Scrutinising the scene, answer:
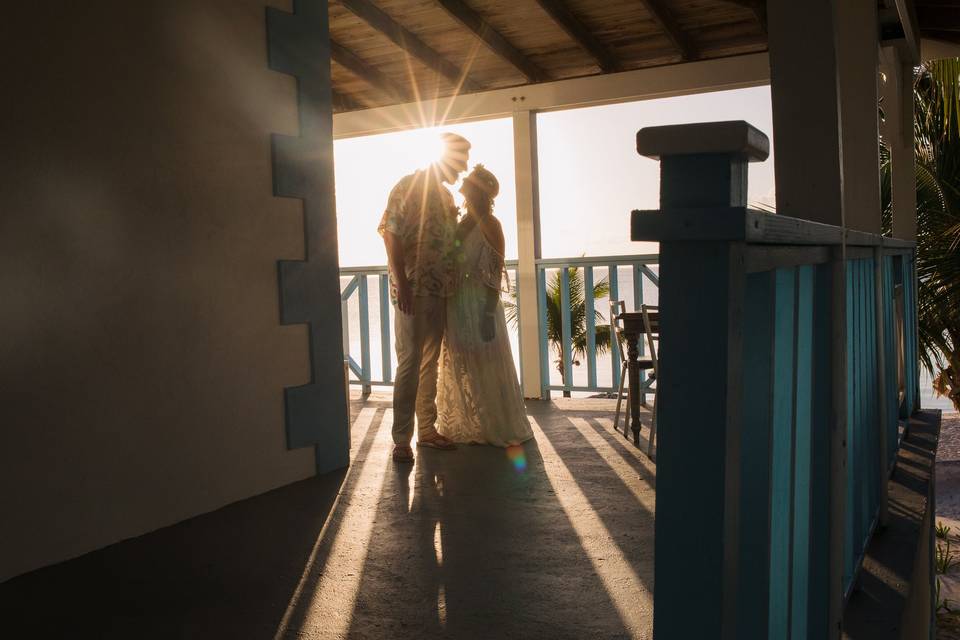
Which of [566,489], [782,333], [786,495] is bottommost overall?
[566,489]

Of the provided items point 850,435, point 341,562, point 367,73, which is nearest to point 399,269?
point 341,562

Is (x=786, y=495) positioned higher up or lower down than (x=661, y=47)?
lower down

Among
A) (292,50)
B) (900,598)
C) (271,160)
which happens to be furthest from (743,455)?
(292,50)

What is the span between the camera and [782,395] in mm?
1257

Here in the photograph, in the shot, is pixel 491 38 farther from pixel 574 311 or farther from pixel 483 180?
pixel 574 311

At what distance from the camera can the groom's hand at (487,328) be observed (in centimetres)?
445

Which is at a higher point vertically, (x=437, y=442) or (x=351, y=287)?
(x=351, y=287)

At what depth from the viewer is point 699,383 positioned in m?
0.94

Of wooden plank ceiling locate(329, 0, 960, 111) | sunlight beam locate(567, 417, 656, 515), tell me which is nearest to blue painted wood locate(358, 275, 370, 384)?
wooden plank ceiling locate(329, 0, 960, 111)

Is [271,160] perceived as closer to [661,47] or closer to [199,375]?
[199,375]

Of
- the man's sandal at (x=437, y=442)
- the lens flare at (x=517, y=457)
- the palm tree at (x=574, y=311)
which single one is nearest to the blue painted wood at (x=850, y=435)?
the lens flare at (x=517, y=457)

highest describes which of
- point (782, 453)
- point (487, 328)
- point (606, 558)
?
point (487, 328)

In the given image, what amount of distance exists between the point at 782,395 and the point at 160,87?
2648 millimetres

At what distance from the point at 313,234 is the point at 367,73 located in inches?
120
